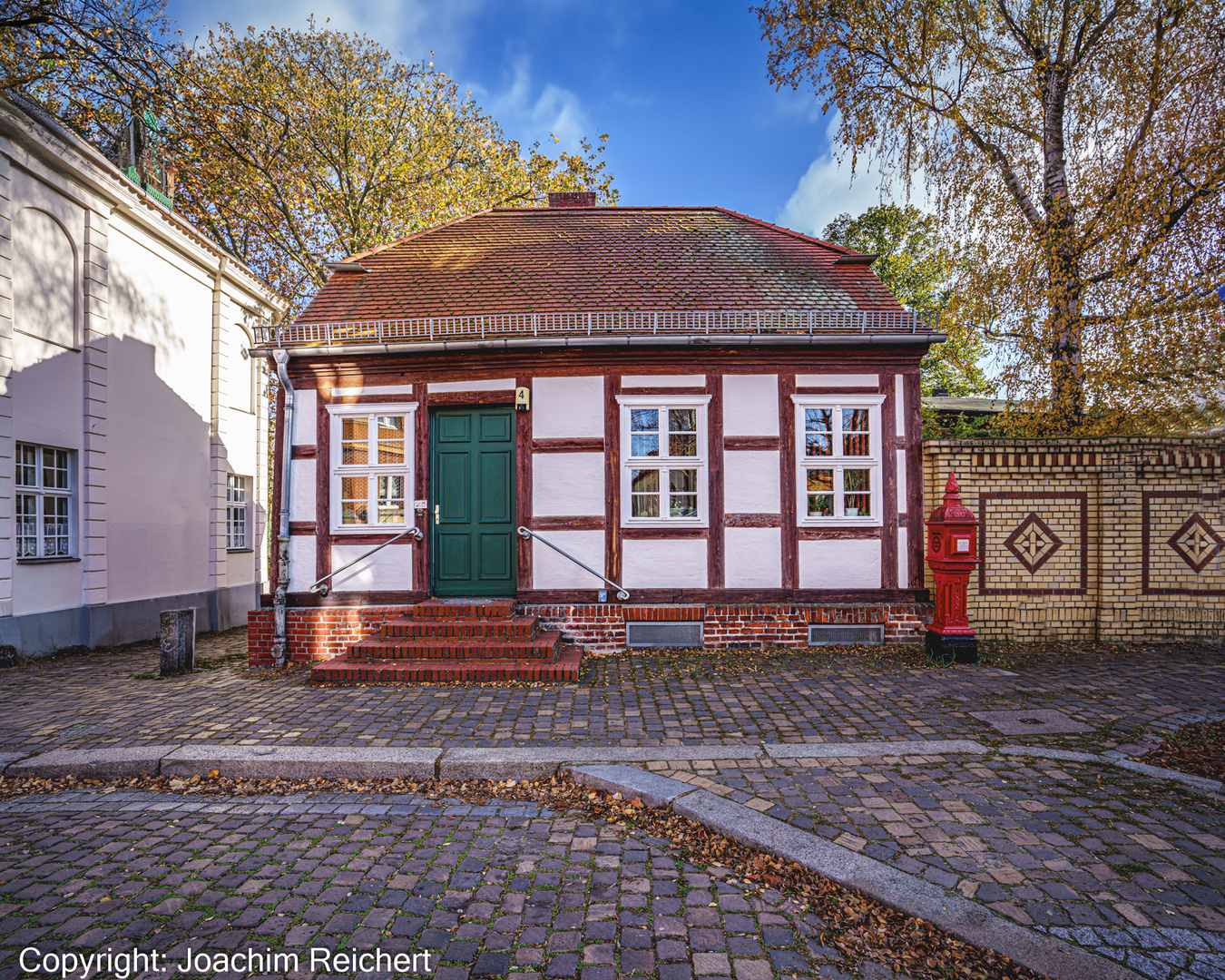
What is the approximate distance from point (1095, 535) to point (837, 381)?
13.2 ft

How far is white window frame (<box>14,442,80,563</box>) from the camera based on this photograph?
8.43 metres

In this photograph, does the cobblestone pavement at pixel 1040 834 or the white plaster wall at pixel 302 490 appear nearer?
the cobblestone pavement at pixel 1040 834

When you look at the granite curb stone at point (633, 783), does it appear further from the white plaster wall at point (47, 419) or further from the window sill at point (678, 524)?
the white plaster wall at point (47, 419)

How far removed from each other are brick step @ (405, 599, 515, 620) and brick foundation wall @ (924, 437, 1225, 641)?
601cm

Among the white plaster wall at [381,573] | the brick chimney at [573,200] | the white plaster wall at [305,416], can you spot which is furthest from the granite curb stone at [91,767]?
the brick chimney at [573,200]

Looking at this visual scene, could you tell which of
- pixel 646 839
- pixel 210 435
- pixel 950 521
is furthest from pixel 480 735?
pixel 210 435

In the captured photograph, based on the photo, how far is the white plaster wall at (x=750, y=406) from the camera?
805cm

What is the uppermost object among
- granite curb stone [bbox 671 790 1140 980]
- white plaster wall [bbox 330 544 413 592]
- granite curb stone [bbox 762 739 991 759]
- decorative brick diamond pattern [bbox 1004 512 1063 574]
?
decorative brick diamond pattern [bbox 1004 512 1063 574]

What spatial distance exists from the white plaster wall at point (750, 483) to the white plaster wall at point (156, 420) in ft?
32.9

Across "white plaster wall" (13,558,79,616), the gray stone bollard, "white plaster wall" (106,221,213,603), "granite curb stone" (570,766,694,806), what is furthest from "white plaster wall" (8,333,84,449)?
"granite curb stone" (570,766,694,806)

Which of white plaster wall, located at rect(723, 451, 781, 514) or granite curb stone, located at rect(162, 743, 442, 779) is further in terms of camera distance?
white plaster wall, located at rect(723, 451, 781, 514)

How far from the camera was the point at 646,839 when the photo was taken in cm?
336

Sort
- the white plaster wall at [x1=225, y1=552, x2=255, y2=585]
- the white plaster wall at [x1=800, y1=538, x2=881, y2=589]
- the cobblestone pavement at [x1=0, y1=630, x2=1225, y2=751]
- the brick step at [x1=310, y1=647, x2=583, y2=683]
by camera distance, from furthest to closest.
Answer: the white plaster wall at [x1=225, y1=552, x2=255, y2=585], the white plaster wall at [x1=800, y1=538, x2=881, y2=589], the brick step at [x1=310, y1=647, x2=583, y2=683], the cobblestone pavement at [x1=0, y1=630, x2=1225, y2=751]

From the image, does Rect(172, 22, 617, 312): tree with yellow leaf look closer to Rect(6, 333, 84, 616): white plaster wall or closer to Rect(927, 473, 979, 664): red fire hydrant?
Rect(6, 333, 84, 616): white plaster wall
